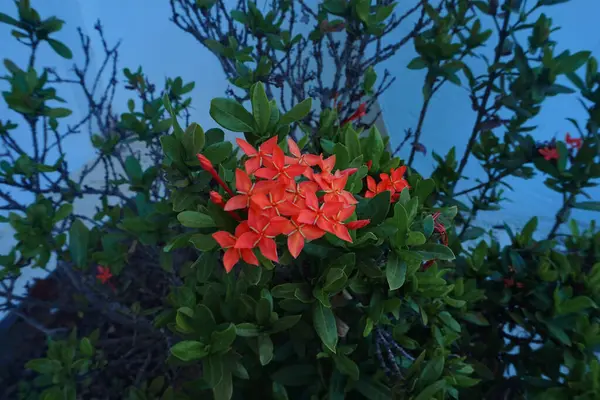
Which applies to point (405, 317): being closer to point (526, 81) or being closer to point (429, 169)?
point (526, 81)

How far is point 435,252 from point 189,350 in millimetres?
340

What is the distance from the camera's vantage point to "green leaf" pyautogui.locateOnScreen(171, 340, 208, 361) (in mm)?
515

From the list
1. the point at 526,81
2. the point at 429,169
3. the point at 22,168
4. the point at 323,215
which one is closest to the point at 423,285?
the point at 323,215

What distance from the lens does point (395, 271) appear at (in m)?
0.52

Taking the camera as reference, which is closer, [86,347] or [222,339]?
[222,339]

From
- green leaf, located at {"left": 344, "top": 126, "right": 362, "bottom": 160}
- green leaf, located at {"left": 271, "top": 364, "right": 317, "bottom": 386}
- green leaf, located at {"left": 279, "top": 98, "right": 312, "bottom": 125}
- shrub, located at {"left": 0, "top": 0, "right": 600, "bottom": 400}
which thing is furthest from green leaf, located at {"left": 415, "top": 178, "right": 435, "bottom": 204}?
green leaf, located at {"left": 271, "top": 364, "right": 317, "bottom": 386}

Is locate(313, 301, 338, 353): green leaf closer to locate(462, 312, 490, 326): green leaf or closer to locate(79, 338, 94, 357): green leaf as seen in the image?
locate(462, 312, 490, 326): green leaf

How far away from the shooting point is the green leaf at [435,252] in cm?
54

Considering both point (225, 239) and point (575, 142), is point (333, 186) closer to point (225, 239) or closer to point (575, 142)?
point (225, 239)

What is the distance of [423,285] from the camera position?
61cm

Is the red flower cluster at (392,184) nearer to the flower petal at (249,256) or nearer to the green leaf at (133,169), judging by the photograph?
the flower petal at (249,256)

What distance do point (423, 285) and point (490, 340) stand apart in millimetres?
446

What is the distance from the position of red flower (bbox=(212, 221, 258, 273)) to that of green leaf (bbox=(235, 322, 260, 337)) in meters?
0.14

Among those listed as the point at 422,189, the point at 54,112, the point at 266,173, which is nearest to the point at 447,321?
the point at 422,189
